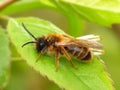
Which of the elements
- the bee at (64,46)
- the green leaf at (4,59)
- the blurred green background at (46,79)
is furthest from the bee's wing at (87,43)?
the blurred green background at (46,79)

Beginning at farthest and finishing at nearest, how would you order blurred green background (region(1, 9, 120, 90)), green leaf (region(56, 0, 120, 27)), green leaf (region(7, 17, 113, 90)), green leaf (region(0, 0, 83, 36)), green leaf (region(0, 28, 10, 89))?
blurred green background (region(1, 9, 120, 90)) < green leaf (region(0, 0, 83, 36)) < green leaf (region(56, 0, 120, 27)) < green leaf (region(0, 28, 10, 89)) < green leaf (region(7, 17, 113, 90))

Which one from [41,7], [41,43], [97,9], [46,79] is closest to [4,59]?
[41,43]

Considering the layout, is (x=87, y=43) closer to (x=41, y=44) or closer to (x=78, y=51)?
(x=78, y=51)

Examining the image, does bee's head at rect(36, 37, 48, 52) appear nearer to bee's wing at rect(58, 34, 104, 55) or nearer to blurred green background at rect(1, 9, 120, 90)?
bee's wing at rect(58, 34, 104, 55)

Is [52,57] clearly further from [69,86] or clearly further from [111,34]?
[111,34]

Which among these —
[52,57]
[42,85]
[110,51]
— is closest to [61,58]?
[52,57]

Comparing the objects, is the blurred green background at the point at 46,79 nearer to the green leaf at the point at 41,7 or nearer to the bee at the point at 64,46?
the green leaf at the point at 41,7

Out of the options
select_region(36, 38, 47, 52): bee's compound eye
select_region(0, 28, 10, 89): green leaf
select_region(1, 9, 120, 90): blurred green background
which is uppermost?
select_region(0, 28, 10, 89): green leaf

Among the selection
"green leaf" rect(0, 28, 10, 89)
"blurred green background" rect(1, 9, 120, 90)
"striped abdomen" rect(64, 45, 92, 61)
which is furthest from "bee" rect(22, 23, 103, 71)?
"blurred green background" rect(1, 9, 120, 90)
